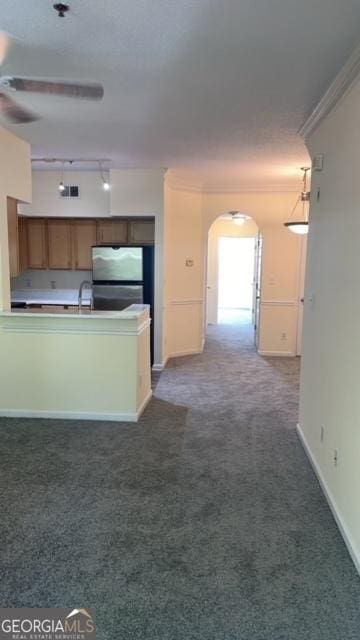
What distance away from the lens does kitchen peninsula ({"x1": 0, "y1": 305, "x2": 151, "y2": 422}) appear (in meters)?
4.01

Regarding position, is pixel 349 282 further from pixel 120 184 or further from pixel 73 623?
pixel 120 184

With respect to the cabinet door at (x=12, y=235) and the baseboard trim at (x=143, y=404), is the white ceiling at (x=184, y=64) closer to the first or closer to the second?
the cabinet door at (x=12, y=235)

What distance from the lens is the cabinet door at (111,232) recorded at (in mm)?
6352

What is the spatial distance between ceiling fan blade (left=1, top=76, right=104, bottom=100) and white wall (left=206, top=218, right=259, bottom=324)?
7.96 metres

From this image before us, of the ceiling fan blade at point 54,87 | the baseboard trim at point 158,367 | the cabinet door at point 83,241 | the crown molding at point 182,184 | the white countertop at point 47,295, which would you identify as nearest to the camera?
the ceiling fan blade at point 54,87

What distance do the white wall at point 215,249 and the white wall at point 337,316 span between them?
22.0 feet

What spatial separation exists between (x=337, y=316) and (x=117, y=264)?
12.3 feet

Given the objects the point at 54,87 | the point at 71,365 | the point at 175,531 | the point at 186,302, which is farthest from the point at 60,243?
the point at 175,531

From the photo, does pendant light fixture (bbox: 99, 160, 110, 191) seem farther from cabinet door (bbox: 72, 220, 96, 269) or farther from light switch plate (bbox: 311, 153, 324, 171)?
light switch plate (bbox: 311, 153, 324, 171)

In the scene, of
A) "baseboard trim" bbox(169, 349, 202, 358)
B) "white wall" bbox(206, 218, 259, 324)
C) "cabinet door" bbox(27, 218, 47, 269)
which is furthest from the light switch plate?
"white wall" bbox(206, 218, 259, 324)

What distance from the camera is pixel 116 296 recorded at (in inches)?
233

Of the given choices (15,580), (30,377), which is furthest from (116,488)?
(30,377)

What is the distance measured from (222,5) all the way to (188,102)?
4.13 ft

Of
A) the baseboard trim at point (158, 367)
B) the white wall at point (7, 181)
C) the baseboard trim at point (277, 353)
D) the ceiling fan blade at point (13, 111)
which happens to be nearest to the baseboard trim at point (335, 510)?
the baseboard trim at point (158, 367)
